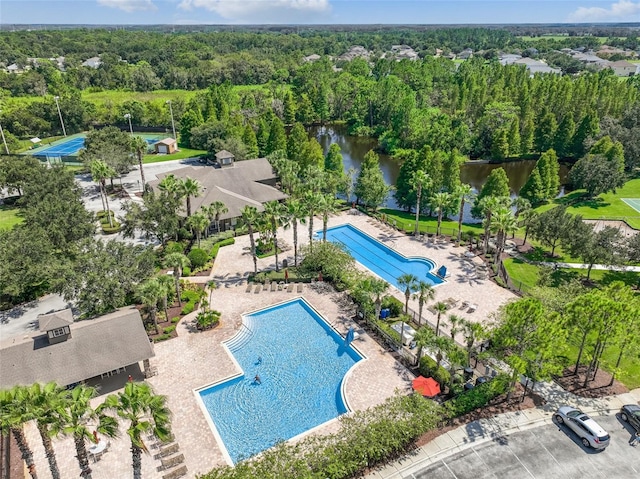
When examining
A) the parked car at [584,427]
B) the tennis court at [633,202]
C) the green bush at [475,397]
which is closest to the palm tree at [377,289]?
the green bush at [475,397]

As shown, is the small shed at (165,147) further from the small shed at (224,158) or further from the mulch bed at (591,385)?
the mulch bed at (591,385)

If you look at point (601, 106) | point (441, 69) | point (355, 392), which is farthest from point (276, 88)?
point (355, 392)

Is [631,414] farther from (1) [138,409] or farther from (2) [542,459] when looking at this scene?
(1) [138,409]

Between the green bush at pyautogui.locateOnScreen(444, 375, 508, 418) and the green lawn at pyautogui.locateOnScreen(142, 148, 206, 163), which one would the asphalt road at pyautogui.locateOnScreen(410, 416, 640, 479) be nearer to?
the green bush at pyautogui.locateOnScreen(444, 375, 508, 418)

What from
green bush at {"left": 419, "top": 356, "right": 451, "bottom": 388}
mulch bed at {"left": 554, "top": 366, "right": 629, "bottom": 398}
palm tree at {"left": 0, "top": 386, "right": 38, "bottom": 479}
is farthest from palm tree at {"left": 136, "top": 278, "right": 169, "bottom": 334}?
mulch bed at {"left": 554, "top": 366, "right": 629, "bottom": 398}

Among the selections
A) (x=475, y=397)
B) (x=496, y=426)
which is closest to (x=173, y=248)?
(x=475, y=397)
